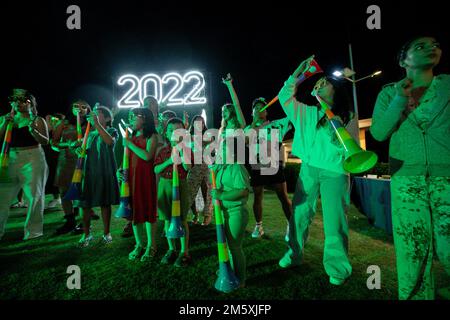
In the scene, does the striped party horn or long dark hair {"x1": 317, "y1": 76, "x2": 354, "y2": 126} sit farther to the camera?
the striped party horn

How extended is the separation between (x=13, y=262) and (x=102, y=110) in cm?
252

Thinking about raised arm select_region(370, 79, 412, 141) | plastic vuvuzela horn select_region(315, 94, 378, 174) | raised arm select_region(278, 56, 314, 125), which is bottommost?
plastic vuvuzela horn select_region(315, 94, 378, 174)

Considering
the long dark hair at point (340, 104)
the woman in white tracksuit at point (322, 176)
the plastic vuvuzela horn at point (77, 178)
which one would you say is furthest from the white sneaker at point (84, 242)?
the long dark hair at point (340, 104)

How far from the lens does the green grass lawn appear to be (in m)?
2.39

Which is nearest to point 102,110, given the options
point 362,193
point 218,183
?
point 218,183

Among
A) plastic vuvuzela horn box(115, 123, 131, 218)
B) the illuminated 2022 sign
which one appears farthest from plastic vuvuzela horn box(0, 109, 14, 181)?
the illuminated 2022 sign

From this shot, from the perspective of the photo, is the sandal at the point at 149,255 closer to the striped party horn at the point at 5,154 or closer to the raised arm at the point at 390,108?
the striped party horn at the point at 5,154

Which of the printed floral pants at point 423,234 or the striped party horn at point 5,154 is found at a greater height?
the striped party horn at point 5,154

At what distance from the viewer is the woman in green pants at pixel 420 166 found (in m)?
1.87

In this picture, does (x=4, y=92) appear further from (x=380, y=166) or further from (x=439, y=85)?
(x=380, y=166)

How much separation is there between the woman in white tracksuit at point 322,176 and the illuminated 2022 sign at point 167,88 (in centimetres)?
981

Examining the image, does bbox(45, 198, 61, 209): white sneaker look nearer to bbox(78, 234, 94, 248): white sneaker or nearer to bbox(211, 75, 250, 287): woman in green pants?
bbox(78, 234, 94, 248): white sneaker

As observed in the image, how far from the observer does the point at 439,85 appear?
6.45 feet

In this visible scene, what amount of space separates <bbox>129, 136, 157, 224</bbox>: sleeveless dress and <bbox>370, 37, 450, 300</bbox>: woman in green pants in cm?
283
